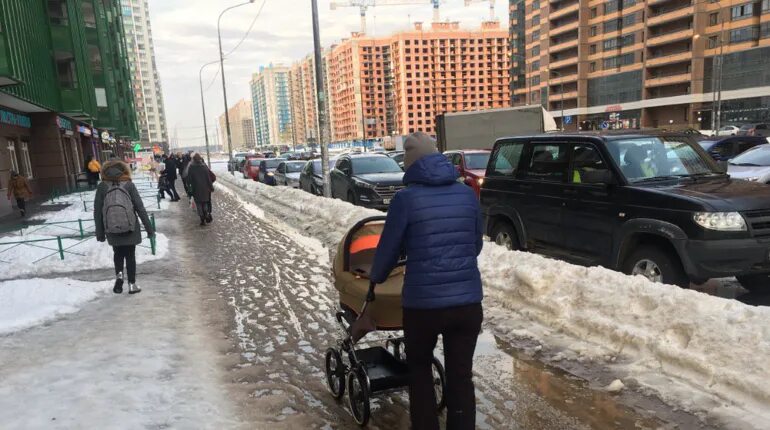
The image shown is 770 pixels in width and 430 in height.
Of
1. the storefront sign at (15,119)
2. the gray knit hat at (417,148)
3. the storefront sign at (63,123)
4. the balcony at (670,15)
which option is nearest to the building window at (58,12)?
the storefront sign at (63,123)

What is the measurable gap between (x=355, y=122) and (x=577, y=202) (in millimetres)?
151858

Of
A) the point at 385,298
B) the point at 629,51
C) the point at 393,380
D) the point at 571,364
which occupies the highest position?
the point at 629,51

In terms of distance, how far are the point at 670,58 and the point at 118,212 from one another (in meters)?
79.1

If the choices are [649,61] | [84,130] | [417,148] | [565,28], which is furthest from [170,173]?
[565,28]

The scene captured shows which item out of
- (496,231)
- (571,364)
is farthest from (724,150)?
(571,364)

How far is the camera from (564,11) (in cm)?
8562

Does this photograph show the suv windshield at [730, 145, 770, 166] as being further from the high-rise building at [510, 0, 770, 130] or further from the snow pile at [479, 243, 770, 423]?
the high-rise building at [510, 0, 770, 130]

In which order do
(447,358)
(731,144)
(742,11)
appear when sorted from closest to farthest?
(447,358)
(731,144)
(742,11)

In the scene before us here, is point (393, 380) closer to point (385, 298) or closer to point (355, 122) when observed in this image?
point (385, 298)

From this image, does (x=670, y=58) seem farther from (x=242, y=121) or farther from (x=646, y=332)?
(x=242, y=121)

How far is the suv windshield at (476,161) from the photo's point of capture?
1425cm

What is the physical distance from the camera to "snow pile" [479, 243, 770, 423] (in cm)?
366

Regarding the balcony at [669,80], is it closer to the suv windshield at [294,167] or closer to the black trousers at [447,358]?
the suv windshield at [294,167]

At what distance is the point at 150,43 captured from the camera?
536 feet
